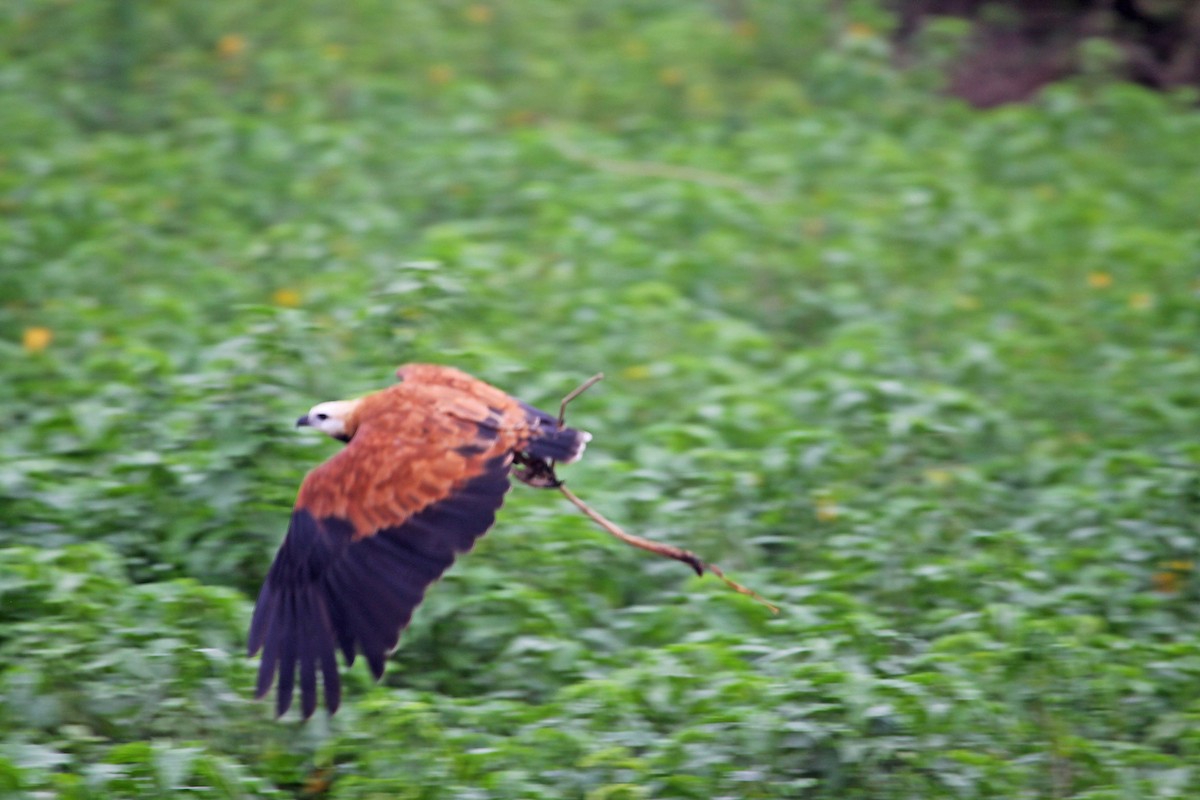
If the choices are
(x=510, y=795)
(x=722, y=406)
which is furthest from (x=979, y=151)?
(x=510, y=795)

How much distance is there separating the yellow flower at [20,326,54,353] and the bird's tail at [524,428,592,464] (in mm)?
2698

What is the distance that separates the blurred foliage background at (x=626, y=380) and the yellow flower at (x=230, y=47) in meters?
0.06

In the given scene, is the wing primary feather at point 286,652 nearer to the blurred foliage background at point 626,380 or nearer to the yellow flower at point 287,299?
the blurred foliage background at point 626,380

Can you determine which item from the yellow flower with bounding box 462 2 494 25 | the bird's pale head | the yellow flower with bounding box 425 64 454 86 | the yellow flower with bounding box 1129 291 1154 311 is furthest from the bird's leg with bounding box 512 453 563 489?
the yellow flower with bounding box 462 2 494 25

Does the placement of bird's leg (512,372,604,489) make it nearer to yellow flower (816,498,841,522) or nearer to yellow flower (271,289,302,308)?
yellow flower (816,498,841,522)

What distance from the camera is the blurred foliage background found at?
13.4ft

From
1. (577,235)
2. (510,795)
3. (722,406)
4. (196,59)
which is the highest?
(196,59)

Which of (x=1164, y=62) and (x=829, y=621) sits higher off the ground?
(x=1164, y=62)

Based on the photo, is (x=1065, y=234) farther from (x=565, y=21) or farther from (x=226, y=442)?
(x=226, y=442)

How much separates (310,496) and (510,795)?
0.99 meters

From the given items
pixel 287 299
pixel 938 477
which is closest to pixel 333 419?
pixel 287 299

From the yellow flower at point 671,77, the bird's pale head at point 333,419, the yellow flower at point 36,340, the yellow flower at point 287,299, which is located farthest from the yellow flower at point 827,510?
the yellow flower at point 671,77

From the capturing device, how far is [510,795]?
12.5ft

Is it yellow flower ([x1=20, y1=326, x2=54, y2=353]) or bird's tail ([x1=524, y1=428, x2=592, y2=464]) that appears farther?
yellow flower ([x1=20, y1=326, x2=54, y2=353])
